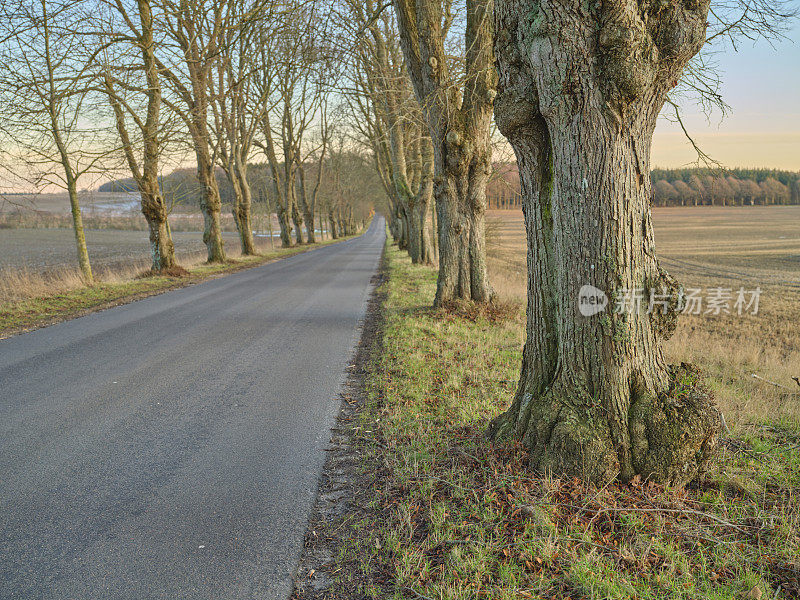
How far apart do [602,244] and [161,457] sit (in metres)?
3.81

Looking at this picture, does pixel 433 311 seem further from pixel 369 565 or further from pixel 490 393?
pixel 369 565

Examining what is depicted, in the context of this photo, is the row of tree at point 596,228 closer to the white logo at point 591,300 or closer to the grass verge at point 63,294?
the white logo at point 591,300

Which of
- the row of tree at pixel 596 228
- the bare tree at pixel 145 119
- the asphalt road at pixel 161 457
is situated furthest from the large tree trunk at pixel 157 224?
the row of tree at pixel 596 228

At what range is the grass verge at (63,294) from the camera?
9433 millimetres

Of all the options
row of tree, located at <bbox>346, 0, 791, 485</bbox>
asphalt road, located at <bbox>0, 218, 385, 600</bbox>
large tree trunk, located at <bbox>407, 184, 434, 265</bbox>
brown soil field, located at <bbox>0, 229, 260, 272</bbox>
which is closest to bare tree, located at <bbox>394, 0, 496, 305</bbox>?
asphalt road, located at <bbox>0, 218, 385, 600</bbox>

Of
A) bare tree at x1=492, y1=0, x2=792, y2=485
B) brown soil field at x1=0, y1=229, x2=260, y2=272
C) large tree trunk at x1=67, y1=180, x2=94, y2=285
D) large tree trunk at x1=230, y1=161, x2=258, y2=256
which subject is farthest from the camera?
large tree trunk at x1=230, y1=161, x2=258, y2=256

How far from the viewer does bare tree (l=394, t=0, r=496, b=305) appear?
842 centimetres

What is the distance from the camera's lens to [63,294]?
38.9 feet

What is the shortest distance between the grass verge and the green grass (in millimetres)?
8721

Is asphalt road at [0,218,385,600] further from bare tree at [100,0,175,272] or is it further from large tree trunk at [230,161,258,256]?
large tree trunk at [230,161,258,256]

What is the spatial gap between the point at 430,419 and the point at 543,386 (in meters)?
1.32

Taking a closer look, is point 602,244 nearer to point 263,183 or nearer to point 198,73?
point 198,73

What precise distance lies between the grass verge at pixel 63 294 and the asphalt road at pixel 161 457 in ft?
4.85

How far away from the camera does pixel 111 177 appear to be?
14.2 m
